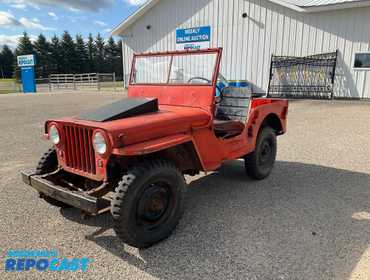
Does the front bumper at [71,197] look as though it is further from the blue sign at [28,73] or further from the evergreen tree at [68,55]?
the evergreen tree at [68,55]

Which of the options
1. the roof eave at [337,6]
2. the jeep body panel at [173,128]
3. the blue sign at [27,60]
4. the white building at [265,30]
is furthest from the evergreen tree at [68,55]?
the jeep body panel at [173,128]

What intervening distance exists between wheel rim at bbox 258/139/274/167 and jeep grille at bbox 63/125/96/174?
2525mm

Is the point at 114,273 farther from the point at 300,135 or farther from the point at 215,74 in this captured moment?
the point at 300,135

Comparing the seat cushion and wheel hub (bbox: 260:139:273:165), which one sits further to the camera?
wheel hub (bbox: 260:139:273:165)

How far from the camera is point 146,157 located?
2885 mm

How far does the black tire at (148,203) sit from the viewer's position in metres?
2.54

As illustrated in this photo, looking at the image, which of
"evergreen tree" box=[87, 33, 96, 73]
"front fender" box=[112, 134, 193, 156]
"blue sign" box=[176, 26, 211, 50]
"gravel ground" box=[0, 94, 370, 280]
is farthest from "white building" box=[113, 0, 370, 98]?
"evergreen tree" box=[87, 33, 96, 73]

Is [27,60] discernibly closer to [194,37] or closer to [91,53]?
[194,37]

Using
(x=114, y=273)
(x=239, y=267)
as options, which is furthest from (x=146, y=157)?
(x=239, y=267)

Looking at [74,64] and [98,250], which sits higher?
[74,64]

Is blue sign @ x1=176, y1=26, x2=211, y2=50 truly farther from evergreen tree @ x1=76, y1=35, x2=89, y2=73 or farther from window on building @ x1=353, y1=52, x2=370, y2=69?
evergreen tree @ x1=76, y1=35, x2=89, y2=73

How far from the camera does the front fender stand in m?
2.53

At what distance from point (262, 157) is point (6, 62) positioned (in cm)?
7297

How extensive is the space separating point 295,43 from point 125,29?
10561mm
